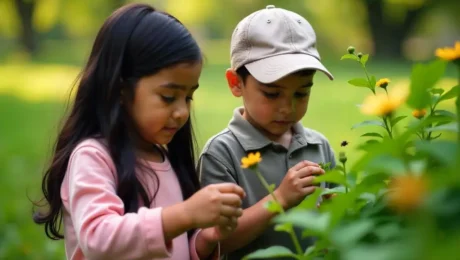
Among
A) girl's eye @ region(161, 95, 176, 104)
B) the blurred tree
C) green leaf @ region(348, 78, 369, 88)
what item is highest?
green leaf @ region(348, 78, 369, 88)

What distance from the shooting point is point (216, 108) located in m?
13.7

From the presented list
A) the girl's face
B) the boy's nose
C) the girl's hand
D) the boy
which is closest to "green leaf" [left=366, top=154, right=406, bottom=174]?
the girl's hand

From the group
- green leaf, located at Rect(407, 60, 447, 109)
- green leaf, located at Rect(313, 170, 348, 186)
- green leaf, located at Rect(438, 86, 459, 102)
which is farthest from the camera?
green leaf, located at Rect(438, 86, 459, 102)

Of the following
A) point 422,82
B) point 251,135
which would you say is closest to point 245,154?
point 251,135

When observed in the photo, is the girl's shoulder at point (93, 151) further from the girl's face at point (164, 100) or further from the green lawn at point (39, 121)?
the green lawn at point (39, 121)

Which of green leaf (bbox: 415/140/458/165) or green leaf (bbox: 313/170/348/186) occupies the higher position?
green leaf (bbox: 415/140/458/165)

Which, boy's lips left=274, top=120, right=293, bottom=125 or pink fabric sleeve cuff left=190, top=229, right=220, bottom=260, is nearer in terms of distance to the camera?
pink fabric sleeve cuff left=190, top=229, right=220, bottom=260

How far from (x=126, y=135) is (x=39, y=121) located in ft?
32.0

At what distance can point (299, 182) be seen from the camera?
7.23 ft

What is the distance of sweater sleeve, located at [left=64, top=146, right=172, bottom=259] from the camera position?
1.97 m

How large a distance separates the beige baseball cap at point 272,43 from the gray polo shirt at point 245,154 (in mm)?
189

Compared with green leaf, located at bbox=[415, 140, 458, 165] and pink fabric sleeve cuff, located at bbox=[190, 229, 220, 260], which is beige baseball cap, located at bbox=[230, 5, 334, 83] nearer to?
pink fabric sleeve cuff, located at bbox=[190, 229, 220, 260]

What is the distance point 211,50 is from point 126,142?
3730 cm

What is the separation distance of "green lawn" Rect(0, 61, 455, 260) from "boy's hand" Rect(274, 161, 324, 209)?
1.65 feet
